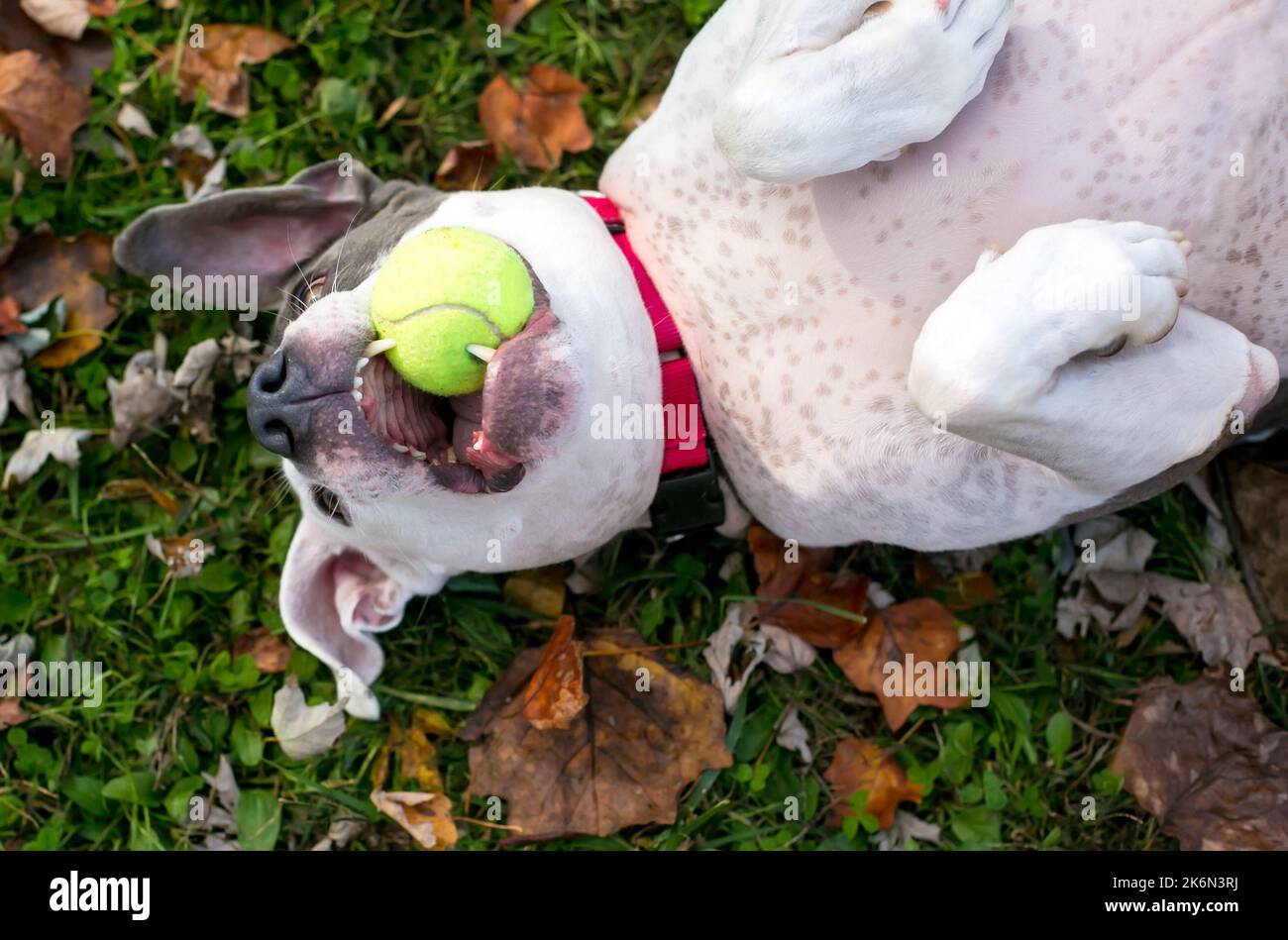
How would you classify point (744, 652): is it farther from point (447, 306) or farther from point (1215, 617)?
point (447, 306)

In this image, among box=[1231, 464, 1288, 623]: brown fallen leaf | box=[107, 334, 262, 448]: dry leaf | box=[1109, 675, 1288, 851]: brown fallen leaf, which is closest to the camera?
box=[1109, 675, 1288, 851]: brown fallen leaf

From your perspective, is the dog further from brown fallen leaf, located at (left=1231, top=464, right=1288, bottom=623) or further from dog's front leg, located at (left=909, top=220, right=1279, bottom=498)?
brown fallen leaf, located at (left=1231, top=464, right=1288, bottom=623)

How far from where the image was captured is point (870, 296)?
2713 mm

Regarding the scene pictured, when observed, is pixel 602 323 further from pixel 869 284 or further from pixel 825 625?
pixel 825 625

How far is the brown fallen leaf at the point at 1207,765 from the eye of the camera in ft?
11.3

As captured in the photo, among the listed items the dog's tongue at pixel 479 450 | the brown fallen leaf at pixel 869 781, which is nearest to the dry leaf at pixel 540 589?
the brown fallen leaf at pixel 869 781

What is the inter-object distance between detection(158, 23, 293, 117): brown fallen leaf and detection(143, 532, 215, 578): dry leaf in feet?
5.44

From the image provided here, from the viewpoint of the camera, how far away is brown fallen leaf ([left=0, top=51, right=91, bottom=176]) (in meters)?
3.96

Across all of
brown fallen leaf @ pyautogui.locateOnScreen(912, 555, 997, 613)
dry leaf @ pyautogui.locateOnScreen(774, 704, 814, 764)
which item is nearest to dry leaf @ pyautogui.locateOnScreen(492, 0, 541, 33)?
brown fallen leaf @ pyautogui.locateOnScreen(912, 555, 997, 613)

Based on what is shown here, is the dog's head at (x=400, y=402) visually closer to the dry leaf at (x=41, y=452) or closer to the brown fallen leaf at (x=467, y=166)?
the brown fallen leaf at (x=467, y=166)

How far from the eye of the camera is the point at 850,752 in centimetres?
376
